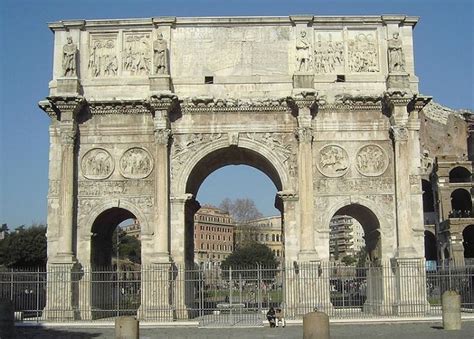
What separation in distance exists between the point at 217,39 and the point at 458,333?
12063 millimetres

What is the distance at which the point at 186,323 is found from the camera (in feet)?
62.4

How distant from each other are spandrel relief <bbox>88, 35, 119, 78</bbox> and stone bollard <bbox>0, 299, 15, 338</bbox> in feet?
31.7

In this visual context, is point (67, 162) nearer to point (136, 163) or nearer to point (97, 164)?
point (97, 164)

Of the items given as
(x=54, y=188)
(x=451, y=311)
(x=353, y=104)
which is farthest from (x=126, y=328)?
(x=353, y=104)

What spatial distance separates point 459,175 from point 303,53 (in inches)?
957

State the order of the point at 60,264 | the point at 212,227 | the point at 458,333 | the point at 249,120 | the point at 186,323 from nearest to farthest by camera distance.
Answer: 1. the point at 458,333
2. the point at 186,323
3. the point at 60,264
4. the point at 249,120
5. the point at 212,227

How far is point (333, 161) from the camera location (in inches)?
850

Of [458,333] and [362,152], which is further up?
[362,152]

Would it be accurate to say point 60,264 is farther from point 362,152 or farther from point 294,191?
point 362,152

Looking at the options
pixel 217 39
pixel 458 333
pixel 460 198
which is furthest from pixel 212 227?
pixel 458 333

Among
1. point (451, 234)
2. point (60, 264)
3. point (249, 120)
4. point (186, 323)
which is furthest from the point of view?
point (451, 234)

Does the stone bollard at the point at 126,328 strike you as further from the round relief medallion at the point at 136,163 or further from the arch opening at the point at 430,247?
the arch opening at the point at 430,247

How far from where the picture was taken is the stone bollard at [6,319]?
14219 millimetres

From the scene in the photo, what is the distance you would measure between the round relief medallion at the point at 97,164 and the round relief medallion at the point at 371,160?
25.7 ft
